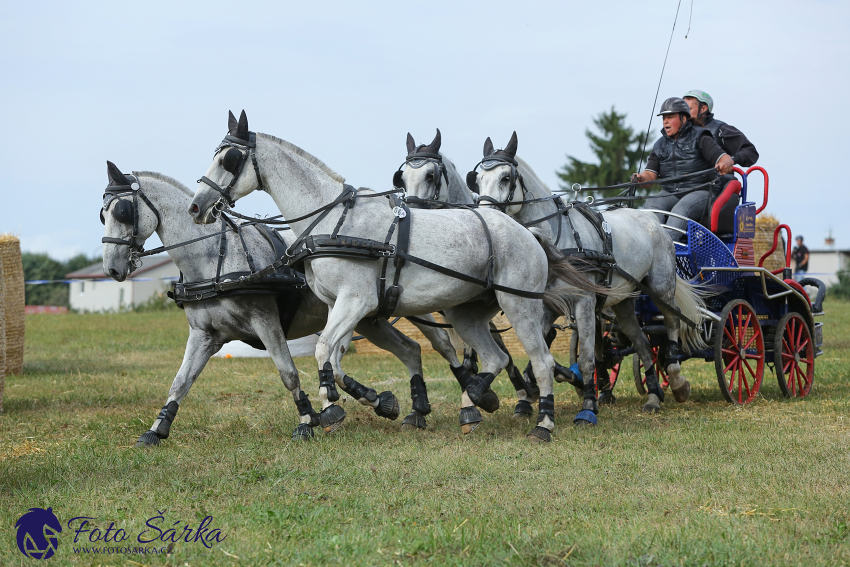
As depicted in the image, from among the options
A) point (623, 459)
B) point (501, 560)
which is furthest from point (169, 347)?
point (501, 560)

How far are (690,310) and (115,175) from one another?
16.3 ft

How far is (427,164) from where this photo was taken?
6754 mm

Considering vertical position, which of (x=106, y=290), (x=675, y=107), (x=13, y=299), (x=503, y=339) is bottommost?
(x=106, y=290)

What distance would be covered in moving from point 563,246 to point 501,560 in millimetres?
3868

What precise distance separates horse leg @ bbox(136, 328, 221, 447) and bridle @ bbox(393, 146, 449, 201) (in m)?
1.99

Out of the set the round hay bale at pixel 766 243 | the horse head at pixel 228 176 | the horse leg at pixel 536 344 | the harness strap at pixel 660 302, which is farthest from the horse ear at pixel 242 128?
the round hay bale at pixel 766 243

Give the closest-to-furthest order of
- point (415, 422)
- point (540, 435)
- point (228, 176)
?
point (228, 176)
point (540, 435)
point (415, 422)

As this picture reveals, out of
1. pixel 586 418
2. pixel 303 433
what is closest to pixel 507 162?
pixel 586 418

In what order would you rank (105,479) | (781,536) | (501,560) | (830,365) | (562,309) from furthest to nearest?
(830,365) < (562,309) < (105,479) < (781,536) < (501,560)

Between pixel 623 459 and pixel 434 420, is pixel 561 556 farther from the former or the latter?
pixel 434 420

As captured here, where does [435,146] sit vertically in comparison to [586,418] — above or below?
above

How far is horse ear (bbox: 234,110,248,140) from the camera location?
18.5ft

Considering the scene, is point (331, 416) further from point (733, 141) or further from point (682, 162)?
point (733, 141)

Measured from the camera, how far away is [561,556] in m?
3.21
